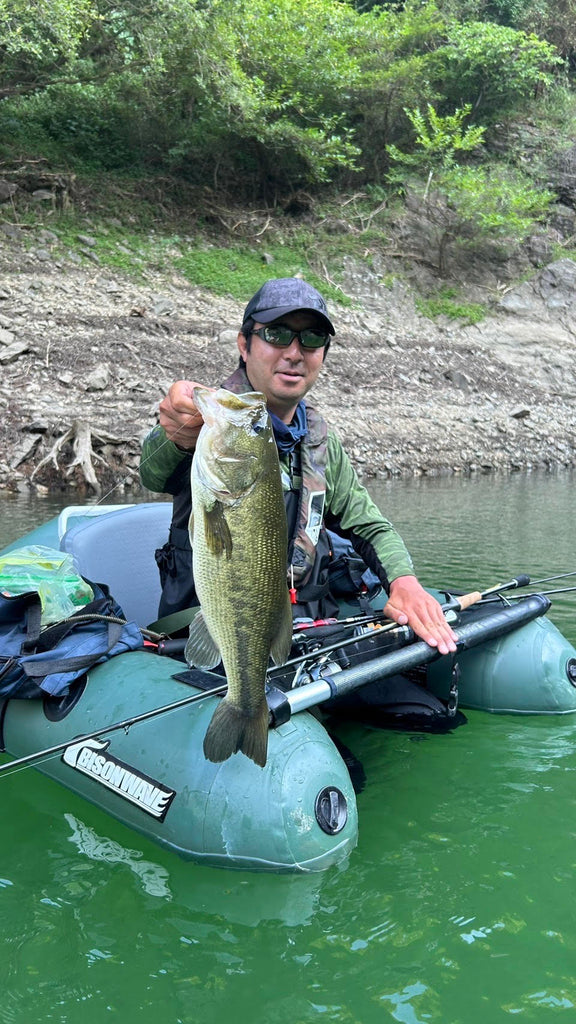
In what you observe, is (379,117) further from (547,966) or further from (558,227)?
(547,966)

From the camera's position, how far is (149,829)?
10.6 feet

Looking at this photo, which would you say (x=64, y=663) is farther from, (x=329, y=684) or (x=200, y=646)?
(x=200, y=646)

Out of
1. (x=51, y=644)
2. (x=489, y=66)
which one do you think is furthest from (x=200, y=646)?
(x=489, y=66)

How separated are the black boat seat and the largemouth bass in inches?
101

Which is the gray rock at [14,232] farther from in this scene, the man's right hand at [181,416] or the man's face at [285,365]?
the man's right hand at [181,416]

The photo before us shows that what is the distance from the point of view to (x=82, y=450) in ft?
46.2

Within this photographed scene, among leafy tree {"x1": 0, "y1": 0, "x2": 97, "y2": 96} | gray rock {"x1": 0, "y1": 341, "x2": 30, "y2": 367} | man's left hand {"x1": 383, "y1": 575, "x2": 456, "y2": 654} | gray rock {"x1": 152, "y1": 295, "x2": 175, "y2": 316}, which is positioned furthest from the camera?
gray rock {"x1": 152, "y1": 295, "x2": 175, "y2": 316}

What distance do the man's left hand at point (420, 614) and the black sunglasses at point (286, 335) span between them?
1.14 meters

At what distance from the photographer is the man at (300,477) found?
11.6ft

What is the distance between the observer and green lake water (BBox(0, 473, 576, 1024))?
2.45 meters

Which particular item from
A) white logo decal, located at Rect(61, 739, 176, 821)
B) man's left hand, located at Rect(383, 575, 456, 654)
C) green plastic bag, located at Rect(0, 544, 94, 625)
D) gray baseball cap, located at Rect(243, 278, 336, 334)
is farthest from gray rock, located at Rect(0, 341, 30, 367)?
man's left hand, located at Rect(383, 575, 456, 654)

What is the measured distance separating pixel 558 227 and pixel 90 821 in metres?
26.4

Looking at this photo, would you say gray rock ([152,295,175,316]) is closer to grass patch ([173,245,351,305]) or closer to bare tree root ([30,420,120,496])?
grass patch ([173,245,351,305])

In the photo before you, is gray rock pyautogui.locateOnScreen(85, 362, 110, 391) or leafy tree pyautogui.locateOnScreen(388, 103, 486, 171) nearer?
gray rock pyautogui.locateOnScreen(85, 362, 110, 391)
